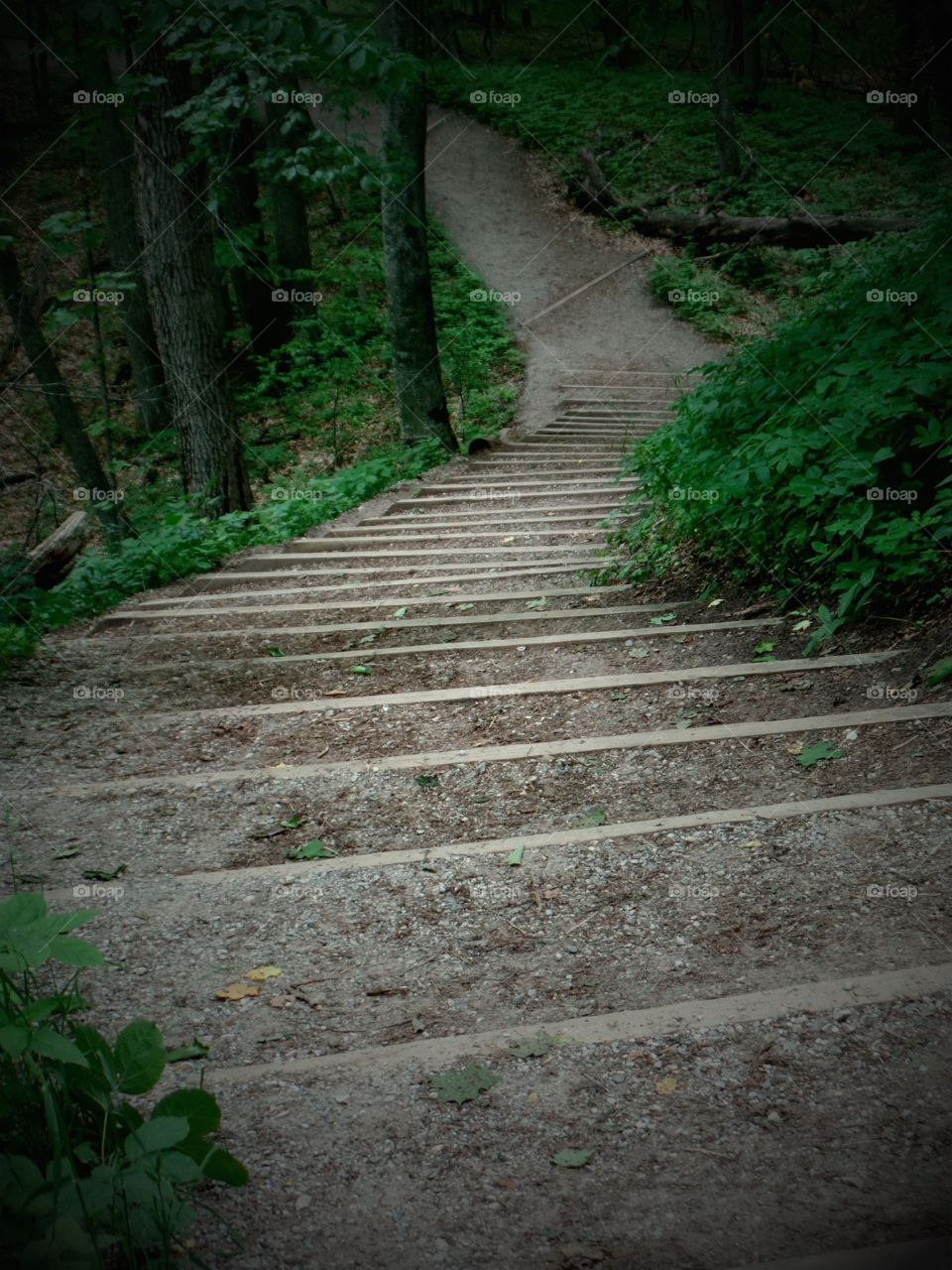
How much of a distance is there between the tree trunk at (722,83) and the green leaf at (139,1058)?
1833cm

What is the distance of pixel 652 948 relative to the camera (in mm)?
2242

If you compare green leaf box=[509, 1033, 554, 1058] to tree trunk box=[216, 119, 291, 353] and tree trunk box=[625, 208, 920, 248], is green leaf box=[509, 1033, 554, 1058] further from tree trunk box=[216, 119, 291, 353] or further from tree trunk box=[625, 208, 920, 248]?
tree trunk box=[625, 208, 920, 248]

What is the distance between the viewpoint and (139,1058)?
157 centimetres

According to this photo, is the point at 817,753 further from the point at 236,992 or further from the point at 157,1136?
the point at 157,1136

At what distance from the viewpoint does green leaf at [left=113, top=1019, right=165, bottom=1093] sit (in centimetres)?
154

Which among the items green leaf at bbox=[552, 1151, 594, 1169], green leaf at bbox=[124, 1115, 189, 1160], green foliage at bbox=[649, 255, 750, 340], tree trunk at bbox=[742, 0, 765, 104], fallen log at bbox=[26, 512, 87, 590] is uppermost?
tree trunk at bbox=[742, 0, 765, 104]

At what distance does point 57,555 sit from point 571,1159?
6161mm

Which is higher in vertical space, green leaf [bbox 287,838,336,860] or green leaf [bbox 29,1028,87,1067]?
green leaf [bbox 29,1028,87,1067]

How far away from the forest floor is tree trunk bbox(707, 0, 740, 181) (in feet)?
51.3

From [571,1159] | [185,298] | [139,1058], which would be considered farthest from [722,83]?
[139,1058]

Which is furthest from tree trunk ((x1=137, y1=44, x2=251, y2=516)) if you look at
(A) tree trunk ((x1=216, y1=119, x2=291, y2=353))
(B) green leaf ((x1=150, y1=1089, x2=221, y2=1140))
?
(B) green leaf ((x1=150, y1=1089, x2=221, y2=1140))

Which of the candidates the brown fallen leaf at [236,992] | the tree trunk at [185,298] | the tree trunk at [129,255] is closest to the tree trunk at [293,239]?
the tree trunk at [129,255]

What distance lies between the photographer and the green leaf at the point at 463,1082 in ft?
5.88

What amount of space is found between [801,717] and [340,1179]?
2.29 meters
